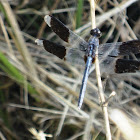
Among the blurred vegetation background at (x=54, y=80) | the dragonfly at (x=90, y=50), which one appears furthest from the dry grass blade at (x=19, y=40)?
the dragonfly at (x=90, y=50)

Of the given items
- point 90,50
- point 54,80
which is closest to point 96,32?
point 90,50

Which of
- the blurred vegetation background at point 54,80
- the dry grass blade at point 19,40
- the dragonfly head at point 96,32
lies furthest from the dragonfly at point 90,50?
the dry grass blade at point 19,40

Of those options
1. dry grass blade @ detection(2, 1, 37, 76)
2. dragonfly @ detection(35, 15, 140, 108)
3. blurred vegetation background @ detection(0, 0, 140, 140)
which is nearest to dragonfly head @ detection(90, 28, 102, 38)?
dragonfly @ detection(35, 15, 140, 108)

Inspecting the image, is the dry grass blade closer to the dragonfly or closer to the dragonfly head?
the dragonfly

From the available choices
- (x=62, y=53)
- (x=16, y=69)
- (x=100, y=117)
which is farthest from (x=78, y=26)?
(x=100, y=117)

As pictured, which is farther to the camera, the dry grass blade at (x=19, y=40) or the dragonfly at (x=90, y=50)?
the dry grass blade at (x=19, y=40)

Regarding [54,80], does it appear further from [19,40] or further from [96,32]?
[96,32]

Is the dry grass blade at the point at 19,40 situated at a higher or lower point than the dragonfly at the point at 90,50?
higher

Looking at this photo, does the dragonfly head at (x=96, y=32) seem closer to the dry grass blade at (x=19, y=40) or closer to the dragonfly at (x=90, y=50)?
the dragonfly at (x=90, y=50)
